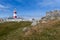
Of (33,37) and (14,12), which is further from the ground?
(14,12)

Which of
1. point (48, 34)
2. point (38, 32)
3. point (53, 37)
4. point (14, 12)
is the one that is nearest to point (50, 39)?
point (53, 37)

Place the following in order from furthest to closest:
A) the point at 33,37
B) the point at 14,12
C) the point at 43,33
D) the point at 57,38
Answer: the point at 14,12
the point at 43,33
the point at 33,37
the point at 57,38

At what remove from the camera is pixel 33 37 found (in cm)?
3516

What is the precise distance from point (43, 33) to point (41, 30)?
7.88 ft

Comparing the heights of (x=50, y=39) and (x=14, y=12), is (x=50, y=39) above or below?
below

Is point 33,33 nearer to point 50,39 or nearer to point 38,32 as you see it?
point 38,32

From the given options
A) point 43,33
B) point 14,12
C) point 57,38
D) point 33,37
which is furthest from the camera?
point 14,12

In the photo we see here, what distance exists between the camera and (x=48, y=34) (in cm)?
3638

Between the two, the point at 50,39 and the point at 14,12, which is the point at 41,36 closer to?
the point at 50,39

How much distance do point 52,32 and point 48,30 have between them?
213 centimetres

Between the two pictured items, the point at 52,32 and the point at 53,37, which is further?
the point at 52,32

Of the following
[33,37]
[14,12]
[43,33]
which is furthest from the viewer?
[14,12]

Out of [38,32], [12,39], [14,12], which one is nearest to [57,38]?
[38,32]

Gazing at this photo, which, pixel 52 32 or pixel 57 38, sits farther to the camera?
pixel 52 32
